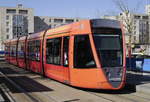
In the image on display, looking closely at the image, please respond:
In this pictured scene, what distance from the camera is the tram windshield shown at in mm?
13427

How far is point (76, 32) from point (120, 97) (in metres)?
3.53

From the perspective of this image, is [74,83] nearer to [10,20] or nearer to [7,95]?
[7,95]

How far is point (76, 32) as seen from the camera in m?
A: 14.2

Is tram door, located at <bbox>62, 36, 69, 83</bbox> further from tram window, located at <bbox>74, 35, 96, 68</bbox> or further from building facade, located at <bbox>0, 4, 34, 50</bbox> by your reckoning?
building facade, located at <bbox>0, 4, 34, 50</bbox>

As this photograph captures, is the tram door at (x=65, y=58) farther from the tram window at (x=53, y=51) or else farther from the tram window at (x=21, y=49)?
the tram window at (x=21, y=49)

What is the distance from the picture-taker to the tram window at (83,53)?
532 inches

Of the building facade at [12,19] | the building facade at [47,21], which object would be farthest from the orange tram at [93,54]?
the building facade at [47,21]

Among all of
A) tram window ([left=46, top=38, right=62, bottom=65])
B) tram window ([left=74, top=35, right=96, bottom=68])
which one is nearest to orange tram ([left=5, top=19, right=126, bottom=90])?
tram window ([left=74, top=35, right=96, bottom=68])

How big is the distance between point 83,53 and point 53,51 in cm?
360

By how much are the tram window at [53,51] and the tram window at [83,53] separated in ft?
6.92

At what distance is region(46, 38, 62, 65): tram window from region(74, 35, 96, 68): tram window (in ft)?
6.92

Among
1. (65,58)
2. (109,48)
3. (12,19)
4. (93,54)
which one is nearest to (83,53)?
(93,54)

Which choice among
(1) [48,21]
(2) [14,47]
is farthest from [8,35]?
(2) [14,47]

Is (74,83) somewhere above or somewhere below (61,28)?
below
